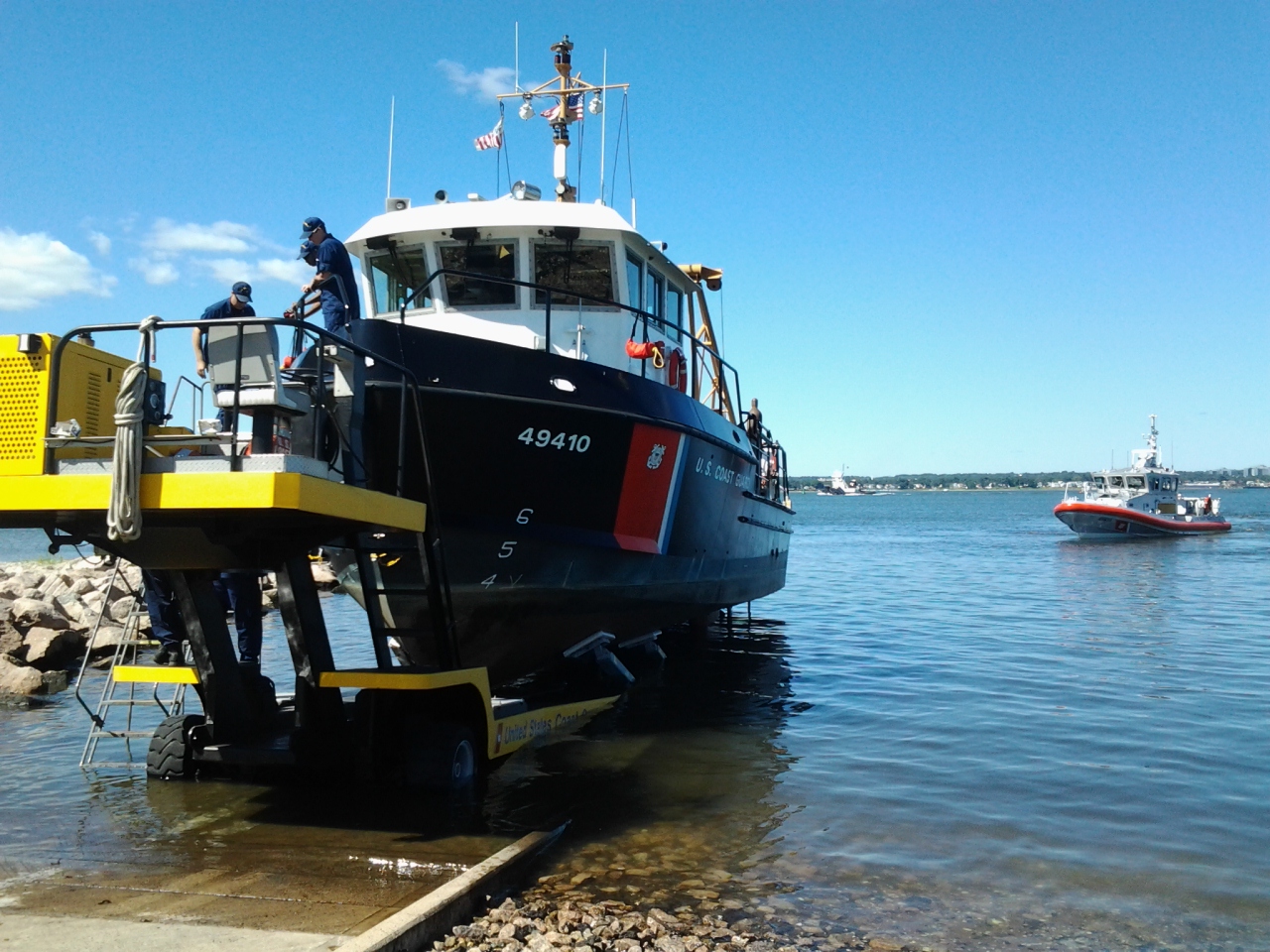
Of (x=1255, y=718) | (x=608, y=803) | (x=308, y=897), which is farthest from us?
(x=1255, y=718)

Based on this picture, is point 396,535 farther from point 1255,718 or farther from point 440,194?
point 1255,718

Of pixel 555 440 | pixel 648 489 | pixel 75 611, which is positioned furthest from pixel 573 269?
pixel 75 611

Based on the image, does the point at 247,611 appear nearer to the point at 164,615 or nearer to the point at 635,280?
the point at 164,615

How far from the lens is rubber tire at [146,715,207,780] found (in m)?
6.40

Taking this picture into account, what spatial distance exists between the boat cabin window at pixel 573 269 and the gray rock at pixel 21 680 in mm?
5880

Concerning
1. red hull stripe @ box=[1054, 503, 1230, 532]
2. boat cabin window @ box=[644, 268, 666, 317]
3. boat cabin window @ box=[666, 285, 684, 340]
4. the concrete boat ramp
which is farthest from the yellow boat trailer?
red hull stripe @ box=[1054, 503, 1230, 532]

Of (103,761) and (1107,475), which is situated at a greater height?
(1107,475)

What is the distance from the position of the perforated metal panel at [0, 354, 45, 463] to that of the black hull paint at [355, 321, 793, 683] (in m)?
2.13

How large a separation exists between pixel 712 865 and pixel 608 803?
47.6 inches

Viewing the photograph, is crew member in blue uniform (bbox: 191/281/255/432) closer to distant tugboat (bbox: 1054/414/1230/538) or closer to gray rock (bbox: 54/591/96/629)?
gray rock (bbox: 54/591/96/629)

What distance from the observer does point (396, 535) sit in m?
6.71

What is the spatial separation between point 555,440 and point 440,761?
2.66 meters

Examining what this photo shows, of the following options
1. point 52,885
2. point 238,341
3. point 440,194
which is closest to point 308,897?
point 52,885

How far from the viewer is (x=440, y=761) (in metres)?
6.00
